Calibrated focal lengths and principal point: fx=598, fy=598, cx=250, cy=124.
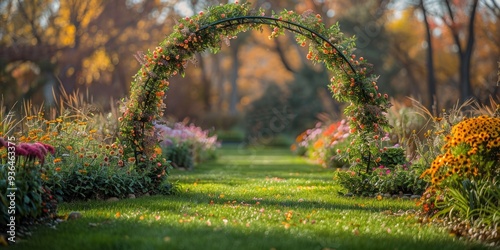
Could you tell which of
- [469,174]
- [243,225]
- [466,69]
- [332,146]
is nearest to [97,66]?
Answer: [466,69]

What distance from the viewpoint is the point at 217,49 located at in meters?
8.93

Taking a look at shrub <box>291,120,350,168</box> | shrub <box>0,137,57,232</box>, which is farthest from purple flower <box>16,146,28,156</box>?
shrub <box>291,120,350,168</box>

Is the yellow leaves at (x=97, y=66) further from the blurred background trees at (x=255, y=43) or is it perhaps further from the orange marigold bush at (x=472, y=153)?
the orange marigold bush at (x=472, y=153)

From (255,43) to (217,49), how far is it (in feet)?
103

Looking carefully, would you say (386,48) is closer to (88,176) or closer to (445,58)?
(445,58)

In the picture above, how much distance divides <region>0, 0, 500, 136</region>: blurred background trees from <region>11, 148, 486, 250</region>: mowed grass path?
15258 millimetres

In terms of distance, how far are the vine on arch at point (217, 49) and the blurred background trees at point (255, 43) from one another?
45.6 ft

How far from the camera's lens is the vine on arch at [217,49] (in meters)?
8.67

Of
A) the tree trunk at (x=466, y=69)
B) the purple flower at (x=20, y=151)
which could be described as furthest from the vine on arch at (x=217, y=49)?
the tree trunk at (x=466, y=69)

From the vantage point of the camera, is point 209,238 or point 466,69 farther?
point 466,69

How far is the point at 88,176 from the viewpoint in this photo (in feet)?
26.2

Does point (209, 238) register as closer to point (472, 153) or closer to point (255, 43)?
point (472, 153)

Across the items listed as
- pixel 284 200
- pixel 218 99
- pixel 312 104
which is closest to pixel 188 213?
pixel 284 200

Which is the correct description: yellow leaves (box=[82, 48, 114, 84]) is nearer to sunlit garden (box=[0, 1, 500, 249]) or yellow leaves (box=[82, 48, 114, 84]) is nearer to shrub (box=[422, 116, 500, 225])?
sunlit garden (box=[0, 1, 500, 249])
